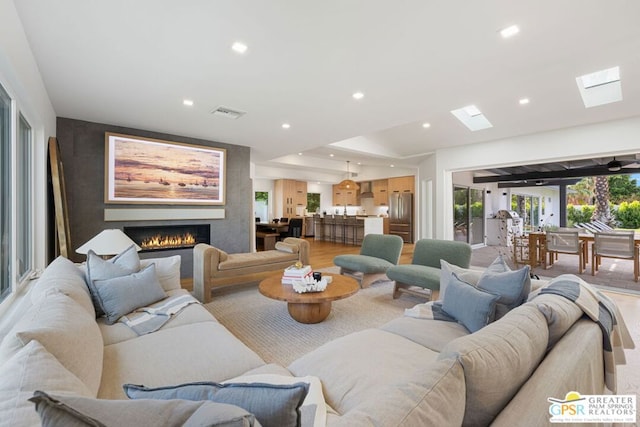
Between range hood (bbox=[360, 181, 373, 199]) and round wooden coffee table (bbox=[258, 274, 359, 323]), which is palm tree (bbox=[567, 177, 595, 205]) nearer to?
range hood (bbox=[360, 181, 373, 199])

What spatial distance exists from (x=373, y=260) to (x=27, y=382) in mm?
3966

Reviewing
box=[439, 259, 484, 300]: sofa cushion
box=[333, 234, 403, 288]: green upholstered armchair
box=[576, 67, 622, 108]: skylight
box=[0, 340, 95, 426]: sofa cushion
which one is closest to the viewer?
box=[0, 340, 95, 426]: sofa cushion

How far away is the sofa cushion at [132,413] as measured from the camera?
500mm

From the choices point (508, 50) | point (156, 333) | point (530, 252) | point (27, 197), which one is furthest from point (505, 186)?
point (27, 197)

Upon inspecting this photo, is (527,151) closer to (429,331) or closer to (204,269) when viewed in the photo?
(429,331)

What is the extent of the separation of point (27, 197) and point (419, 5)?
3.97 meters

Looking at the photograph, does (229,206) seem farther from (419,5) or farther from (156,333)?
(419,5)

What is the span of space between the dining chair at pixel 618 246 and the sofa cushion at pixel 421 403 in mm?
6166

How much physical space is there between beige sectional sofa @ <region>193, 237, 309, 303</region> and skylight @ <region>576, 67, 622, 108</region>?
15.1 ft

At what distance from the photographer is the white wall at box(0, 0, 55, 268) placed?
1.74m

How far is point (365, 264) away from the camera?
4.18 meters

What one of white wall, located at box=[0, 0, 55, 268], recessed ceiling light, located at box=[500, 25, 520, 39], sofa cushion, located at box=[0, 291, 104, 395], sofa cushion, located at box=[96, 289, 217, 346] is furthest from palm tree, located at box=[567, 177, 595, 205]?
white wall, located at box=[0, 0, 55, 268]

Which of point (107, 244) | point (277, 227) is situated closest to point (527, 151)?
point (277, 227)

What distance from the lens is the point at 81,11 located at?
6.17 ft
